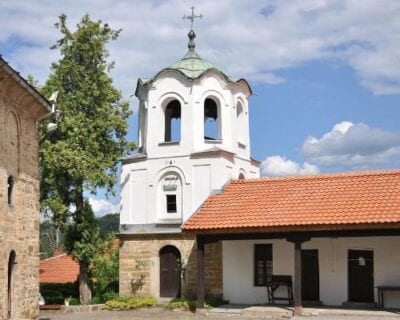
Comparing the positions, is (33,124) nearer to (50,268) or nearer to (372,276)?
(372,276)

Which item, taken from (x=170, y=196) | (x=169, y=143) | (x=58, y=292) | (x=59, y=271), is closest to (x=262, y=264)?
(x=170, y=196)

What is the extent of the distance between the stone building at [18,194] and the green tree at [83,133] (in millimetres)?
5675

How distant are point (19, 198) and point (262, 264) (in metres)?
8.77

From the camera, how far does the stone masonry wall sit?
578 inches

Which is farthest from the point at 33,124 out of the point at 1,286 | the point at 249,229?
the point at 249,229

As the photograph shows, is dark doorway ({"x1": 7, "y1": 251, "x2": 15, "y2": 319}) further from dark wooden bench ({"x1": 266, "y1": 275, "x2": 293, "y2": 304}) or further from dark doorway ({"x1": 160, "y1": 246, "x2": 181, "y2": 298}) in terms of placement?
dark wooden bench ({"x1": 266, "y1": 275, "x2": 293, "y2": 304})

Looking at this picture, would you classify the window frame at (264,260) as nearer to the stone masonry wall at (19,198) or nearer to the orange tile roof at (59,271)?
the stone masonry wall at (19,198)

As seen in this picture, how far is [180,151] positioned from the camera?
2320 centimetres

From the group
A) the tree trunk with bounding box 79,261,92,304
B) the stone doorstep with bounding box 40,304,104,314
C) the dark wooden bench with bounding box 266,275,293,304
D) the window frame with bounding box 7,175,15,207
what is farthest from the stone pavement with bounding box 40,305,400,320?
the window frame with bounding box 7,175,15,207

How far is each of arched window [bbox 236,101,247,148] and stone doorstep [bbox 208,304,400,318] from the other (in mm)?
6813

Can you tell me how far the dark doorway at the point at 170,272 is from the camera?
2264 centimetres

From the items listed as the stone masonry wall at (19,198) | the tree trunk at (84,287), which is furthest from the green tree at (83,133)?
A: the stone masonry wall at (19,198)

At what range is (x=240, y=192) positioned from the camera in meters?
21.9

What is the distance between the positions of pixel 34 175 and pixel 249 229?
Result: 633cm
